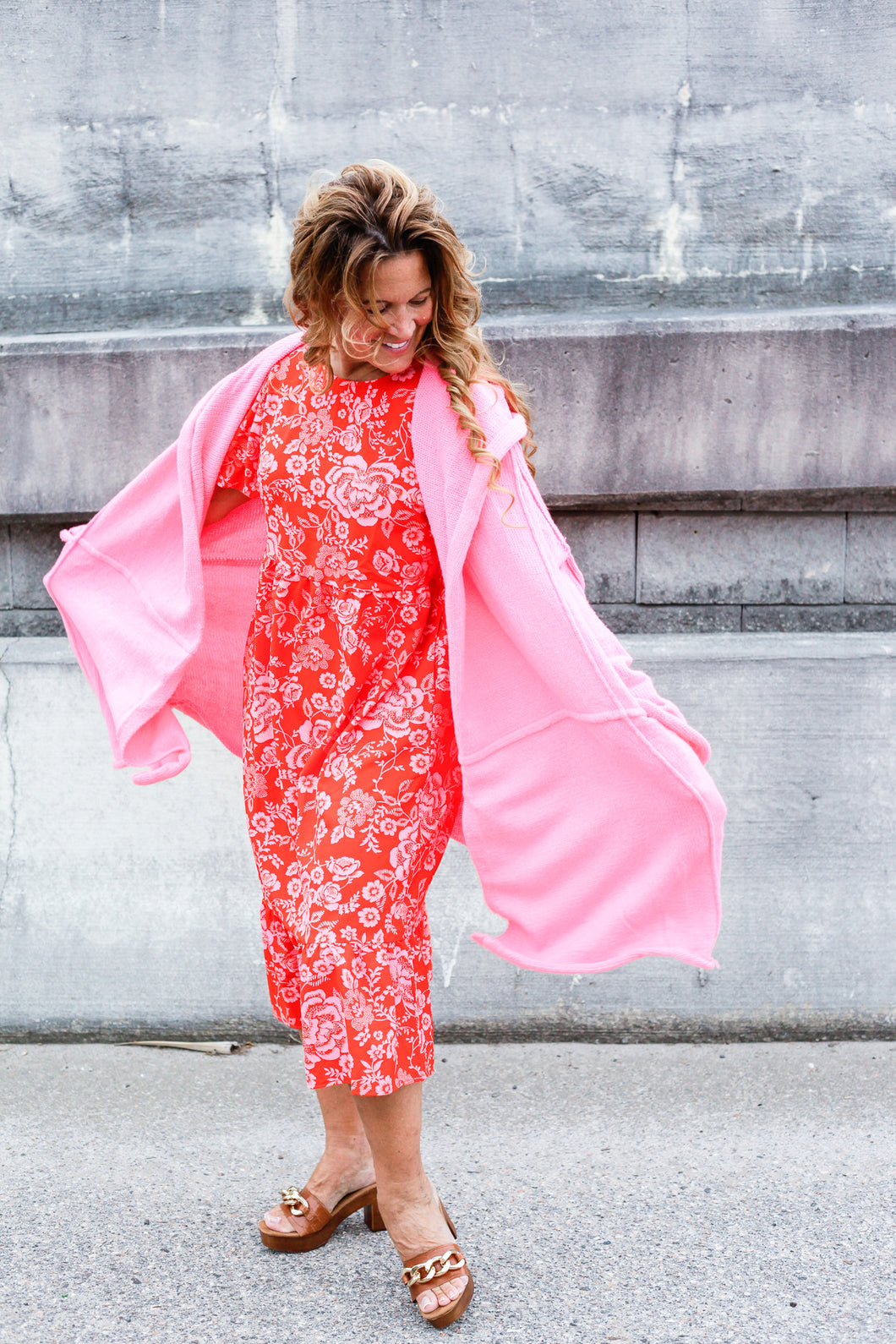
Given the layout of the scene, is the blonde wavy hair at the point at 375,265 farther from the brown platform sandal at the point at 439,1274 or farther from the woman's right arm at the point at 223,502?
the brown platform sandal at the point at 439,1274

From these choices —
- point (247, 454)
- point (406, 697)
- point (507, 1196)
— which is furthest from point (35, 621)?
point (507, 1196)

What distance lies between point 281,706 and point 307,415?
1.91 feet

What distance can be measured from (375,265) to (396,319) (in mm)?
100

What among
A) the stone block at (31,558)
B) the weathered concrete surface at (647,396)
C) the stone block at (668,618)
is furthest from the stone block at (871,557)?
the stone block at (31,558)

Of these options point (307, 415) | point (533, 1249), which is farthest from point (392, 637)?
point (533, 1249)

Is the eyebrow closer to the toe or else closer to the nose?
the nose

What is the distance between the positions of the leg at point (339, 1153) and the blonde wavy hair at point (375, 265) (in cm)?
137

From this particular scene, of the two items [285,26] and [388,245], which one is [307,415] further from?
[285,26]

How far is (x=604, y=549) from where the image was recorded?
363 centimetres

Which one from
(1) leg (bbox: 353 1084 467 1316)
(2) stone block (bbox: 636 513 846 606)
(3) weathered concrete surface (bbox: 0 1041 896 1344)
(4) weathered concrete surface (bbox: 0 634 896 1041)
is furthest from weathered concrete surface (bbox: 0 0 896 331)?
(1) leg (bbox: 353 1084 467 1316)

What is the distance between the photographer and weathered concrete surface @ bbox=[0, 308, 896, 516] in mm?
3400

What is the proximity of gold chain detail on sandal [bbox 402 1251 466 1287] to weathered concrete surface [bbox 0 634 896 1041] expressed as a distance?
1.14 metres

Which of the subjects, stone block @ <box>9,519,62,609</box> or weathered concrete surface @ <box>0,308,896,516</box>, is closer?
weathered concrete surface @ <box>0,308,896,516</box>

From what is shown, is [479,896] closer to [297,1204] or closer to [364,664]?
[297,1204]
